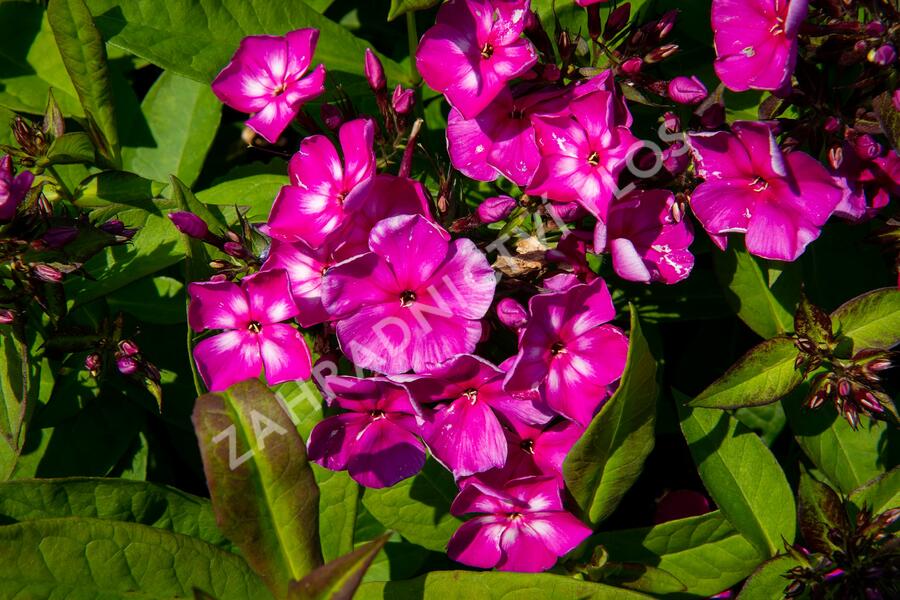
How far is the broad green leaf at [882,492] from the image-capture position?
1.98 m

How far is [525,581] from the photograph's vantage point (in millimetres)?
1677

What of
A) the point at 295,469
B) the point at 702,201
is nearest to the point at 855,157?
the point at 702,201

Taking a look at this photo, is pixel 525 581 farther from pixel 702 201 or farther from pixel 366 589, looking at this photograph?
pixel 702 201

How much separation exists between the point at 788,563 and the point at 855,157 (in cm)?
87

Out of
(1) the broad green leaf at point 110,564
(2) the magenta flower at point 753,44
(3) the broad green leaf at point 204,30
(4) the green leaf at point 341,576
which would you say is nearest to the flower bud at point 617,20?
(2) the magenta flower at point 753,44

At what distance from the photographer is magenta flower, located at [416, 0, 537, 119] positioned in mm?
1725

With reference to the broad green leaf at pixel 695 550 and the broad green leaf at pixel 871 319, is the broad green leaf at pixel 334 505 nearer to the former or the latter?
the broad green leaf at pixel 695 550

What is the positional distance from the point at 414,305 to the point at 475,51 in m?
0.55

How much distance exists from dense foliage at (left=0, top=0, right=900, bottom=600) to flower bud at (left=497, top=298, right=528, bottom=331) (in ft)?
0.05

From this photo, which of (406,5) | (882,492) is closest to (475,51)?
(406,5)

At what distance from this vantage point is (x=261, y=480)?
1562 mm

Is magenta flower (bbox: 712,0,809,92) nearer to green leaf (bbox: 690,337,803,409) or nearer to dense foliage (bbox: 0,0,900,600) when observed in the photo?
dense foliage (bbox: 0,0,900,600)

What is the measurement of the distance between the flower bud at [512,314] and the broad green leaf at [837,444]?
858mm

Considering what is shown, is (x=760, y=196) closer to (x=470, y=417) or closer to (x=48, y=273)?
(x=470, y=417)
